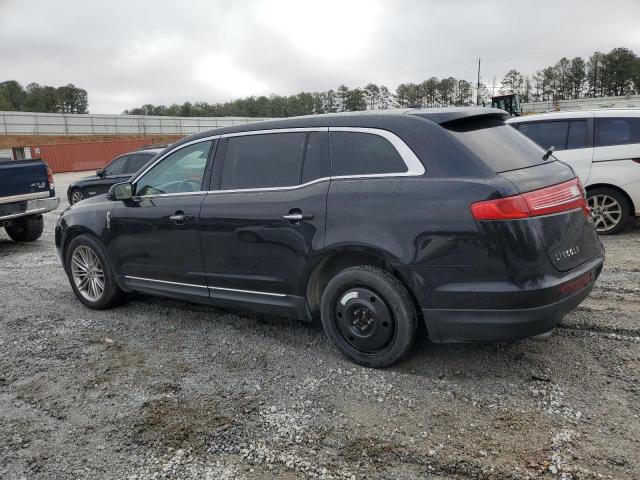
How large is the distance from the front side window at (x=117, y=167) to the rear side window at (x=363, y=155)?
11.0 meters

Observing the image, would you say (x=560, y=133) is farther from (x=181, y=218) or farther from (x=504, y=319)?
(x=181, y=218)

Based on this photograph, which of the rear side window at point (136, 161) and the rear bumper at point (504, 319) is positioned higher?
the rear side window at point (136, 161)

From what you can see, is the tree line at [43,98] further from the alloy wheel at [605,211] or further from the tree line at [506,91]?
the alloy wheel at [605,211]

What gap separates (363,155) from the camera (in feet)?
12.5

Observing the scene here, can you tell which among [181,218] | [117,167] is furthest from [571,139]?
[117,167]

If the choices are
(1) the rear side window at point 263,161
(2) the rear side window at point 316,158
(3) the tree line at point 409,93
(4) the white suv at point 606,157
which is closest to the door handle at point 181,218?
(1) the rear side window at point 263,161

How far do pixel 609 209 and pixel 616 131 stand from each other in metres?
1.11

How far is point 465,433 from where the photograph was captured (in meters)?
3.03

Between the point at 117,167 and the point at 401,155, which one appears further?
the point at 117,167

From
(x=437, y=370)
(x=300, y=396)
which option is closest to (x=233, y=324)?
(x=300, y=396)

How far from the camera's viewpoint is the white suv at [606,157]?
768cm

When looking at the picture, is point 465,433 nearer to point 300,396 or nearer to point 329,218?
point 300,396

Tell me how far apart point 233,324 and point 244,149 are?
1576mm

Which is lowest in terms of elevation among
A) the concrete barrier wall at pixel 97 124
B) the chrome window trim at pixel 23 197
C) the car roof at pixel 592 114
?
the chrome window trim at pixel 23 197
